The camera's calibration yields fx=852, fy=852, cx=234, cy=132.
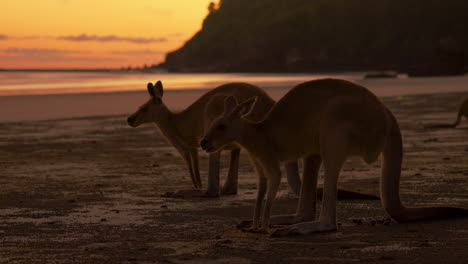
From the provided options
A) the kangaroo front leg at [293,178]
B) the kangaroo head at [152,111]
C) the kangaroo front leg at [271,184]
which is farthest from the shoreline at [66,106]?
the kangaroo front leg at [271,184]

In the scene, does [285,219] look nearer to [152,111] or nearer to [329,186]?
[329,186]

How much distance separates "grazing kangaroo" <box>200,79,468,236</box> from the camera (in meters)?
6.62

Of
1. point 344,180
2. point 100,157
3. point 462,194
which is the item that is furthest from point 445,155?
point 100,157

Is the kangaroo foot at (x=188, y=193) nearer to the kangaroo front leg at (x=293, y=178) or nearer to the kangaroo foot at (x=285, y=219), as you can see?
the kangaroo front leg at (x=293, y=178)

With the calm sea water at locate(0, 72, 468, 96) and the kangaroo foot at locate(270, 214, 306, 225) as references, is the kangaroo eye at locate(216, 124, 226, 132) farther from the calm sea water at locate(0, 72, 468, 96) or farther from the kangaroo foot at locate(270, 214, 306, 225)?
the calm sea water at locate(0, 72, 468, 96)

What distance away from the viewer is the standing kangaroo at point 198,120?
8.83 meters

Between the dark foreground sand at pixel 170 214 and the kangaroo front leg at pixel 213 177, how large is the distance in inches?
5.5

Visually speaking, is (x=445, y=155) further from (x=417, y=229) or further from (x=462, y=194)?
(x=417, y=229)

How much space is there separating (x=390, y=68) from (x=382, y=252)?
126 m

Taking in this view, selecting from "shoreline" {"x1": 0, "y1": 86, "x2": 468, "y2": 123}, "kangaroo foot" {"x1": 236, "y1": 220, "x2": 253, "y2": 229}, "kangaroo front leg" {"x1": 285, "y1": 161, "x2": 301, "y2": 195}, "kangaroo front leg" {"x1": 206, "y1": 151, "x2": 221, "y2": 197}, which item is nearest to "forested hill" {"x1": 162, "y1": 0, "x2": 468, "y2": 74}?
"shoreline" {"x1": 0, "y1": 86, "x2": 468, "y2": 123}

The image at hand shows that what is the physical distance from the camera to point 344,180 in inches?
407

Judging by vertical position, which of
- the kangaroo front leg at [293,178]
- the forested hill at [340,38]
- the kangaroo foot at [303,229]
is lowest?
the kangaroo foot at [303,229]

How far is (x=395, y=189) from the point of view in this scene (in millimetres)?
7008

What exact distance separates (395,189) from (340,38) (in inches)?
5670
